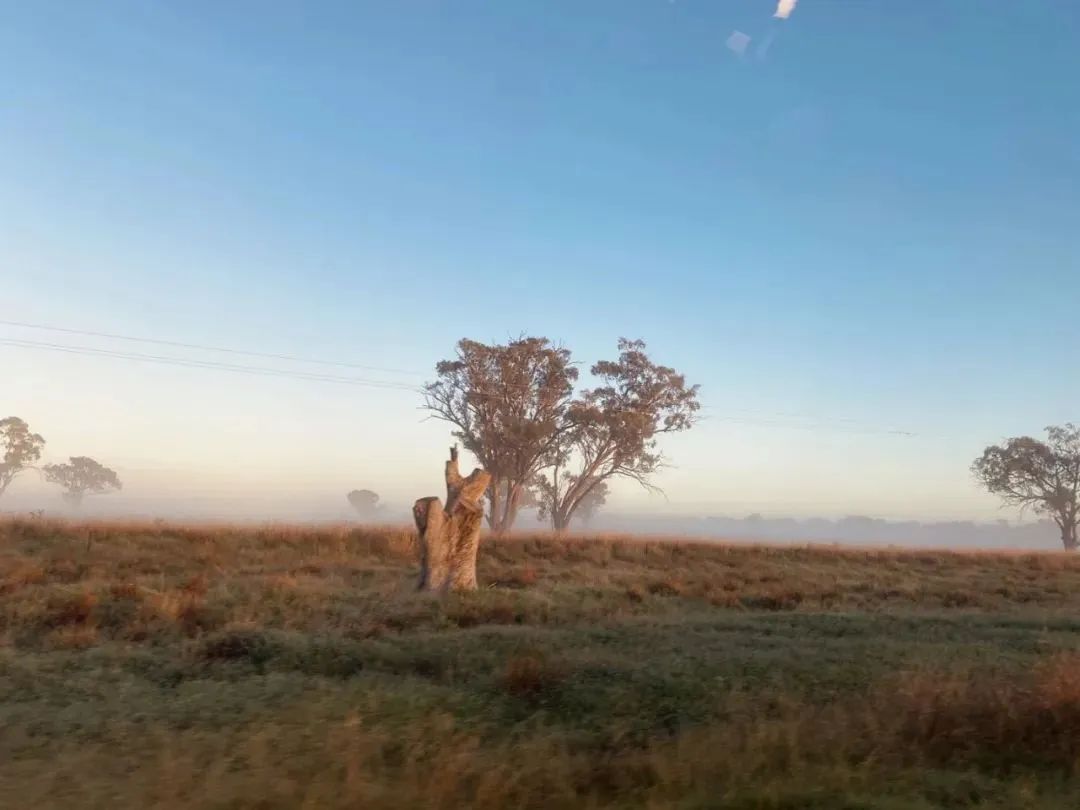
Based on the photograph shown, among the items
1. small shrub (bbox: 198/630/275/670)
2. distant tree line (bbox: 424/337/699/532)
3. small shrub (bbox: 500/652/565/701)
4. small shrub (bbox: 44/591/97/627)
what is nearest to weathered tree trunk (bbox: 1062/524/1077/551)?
distant tree line (bbox: 424/337/699/532)

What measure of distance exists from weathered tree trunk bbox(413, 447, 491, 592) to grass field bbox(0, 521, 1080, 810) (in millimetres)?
822

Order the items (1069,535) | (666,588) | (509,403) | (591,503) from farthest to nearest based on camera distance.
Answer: (591,503), (1069,535), (509,403), (666,588)

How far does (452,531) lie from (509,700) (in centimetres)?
1071

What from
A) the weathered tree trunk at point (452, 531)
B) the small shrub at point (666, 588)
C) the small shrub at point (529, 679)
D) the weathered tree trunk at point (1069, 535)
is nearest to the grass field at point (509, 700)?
the small shrub at point (529, 679)

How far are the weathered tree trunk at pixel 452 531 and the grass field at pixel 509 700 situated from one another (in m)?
0.82

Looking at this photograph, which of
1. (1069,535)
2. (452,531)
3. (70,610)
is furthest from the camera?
(1069,535)

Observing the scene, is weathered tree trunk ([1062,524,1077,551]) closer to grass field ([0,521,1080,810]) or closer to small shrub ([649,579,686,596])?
grass field ([0,521,1080,810])

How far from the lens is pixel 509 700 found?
907cm

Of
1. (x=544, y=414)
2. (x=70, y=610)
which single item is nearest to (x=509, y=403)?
(x=544, y=414)

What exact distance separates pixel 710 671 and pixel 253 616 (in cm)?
857

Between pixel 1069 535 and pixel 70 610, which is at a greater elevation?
pixel 1069 535

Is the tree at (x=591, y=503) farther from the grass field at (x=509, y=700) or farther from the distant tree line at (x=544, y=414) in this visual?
the grass field at (x=509, y=700)

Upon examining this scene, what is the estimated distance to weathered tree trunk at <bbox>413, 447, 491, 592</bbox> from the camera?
1898cm

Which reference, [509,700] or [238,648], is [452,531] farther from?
[509,700]
